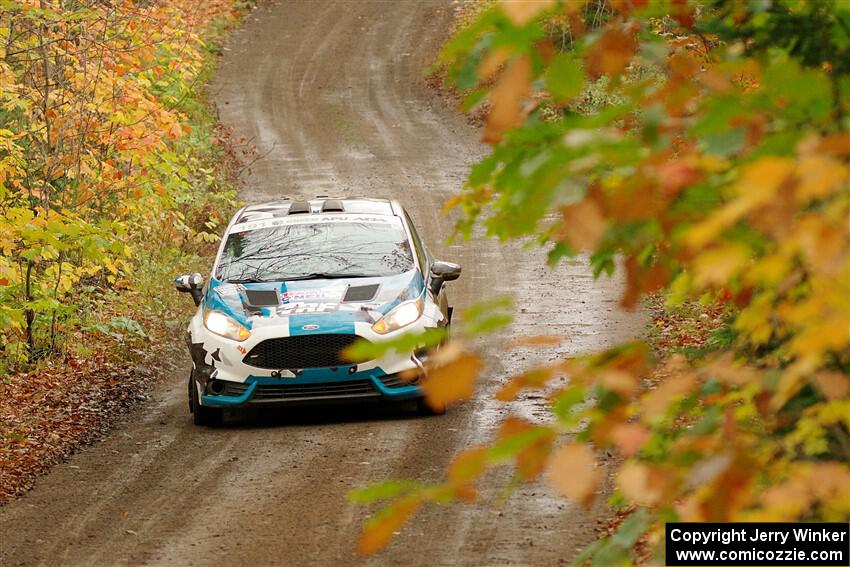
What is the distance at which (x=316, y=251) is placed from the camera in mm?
11484

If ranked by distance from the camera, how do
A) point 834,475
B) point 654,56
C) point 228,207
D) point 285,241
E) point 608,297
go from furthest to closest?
point 228,207 → point 608,297 → point 285,241 → point 654,56 → point 834,475

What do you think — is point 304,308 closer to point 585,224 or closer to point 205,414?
point 205,414

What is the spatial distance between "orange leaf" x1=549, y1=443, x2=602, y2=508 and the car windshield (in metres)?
8.80

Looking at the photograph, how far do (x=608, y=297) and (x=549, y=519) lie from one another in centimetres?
839

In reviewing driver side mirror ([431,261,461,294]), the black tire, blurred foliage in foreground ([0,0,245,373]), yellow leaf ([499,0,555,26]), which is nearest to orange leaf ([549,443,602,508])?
yellow leaf ([499,0,555,26])

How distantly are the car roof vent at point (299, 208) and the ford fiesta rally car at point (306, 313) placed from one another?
0.42 metres

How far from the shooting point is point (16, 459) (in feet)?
33.0

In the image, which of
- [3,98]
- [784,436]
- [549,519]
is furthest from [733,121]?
[3,98]

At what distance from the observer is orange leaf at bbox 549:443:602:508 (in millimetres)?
2256

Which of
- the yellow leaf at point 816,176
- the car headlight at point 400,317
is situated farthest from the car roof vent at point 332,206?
the yellow leaf at point 816,176

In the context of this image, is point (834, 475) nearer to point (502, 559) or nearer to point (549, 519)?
point (502, 559)

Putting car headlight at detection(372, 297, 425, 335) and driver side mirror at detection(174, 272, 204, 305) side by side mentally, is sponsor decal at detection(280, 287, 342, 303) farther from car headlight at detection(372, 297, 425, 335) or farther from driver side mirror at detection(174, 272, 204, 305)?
driver side mirror at detection(174, 272, 204, 305)

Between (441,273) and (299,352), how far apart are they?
1.59 metres

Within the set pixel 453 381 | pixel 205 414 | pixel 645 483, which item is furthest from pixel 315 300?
pixel 645 483
